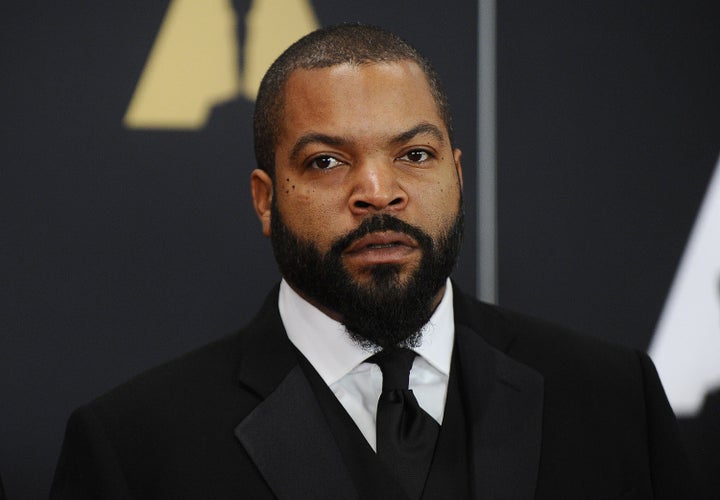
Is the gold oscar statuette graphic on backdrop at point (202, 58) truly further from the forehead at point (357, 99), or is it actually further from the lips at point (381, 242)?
the lips at point (381, 242)

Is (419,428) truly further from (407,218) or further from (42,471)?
(42,471)

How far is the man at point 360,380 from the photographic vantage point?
1.45m

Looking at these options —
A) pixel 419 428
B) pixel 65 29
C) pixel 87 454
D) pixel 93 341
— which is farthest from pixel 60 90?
pixel 419 428

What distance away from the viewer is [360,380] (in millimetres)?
1520

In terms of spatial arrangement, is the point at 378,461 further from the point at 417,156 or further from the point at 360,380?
the point at 417,156

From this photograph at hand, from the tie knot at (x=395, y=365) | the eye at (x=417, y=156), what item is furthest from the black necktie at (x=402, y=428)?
the eye at (x=417, y=156)

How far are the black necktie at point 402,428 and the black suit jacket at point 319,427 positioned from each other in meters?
0.06

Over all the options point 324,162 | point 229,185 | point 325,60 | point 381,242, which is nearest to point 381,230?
point 381,242

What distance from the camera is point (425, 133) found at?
1499mm

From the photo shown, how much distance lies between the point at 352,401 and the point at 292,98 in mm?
449

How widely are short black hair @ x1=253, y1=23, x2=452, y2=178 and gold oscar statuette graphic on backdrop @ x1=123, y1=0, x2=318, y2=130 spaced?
40 centimetres

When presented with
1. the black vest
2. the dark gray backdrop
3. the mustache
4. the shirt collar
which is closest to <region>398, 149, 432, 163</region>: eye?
the mustache

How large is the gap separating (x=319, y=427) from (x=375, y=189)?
34 cm

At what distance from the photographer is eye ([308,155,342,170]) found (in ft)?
4.88
